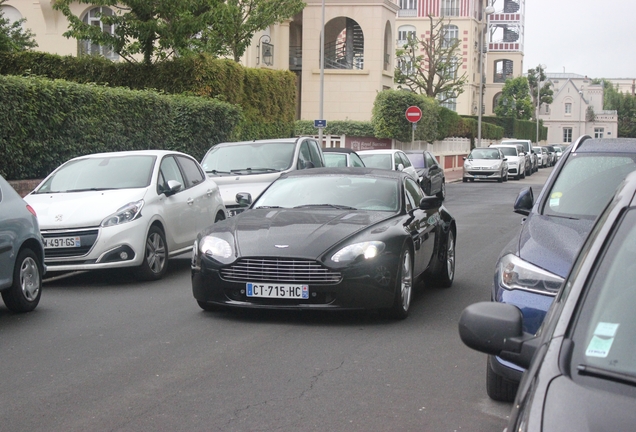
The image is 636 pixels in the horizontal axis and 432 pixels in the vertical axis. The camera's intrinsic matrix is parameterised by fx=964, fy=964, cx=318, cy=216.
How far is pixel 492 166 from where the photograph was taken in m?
44.2

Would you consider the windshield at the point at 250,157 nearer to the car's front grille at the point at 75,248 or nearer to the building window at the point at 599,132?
the car's front grille at the point at 75,248

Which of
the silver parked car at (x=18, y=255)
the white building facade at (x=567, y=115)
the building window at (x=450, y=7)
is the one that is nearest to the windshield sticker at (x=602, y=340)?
the silver parked car at (x=18, y=255)

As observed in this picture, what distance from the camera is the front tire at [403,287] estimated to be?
861 cm

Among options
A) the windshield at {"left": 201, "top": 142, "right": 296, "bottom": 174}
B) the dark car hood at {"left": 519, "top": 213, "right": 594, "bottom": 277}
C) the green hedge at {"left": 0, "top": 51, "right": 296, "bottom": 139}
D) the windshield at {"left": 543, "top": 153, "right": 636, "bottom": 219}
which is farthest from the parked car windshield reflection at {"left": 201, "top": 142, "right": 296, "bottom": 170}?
the dark car hood at {"left": 519, "top": 213, "right": 594, "bottom": 277}

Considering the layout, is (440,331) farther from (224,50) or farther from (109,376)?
(224,50)

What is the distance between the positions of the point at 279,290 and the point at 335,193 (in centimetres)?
200

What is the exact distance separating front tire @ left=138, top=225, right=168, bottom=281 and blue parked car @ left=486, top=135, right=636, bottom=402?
4.84 metres

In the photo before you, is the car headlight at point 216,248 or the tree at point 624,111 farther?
the tree at point 624,111

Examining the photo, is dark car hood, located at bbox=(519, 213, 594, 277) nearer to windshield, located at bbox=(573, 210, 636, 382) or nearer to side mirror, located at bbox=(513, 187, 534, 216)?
side mirror, located at bbox=(513, 187, 534, 216)

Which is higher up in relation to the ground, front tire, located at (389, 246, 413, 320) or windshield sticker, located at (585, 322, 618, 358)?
windshield sticker, located at (585, 322, 618, 358)

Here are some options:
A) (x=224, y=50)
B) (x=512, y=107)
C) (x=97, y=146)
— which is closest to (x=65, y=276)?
(x=97, y=146)

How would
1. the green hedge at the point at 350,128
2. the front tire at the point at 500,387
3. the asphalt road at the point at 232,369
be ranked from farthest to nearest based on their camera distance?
the green hedge at the point at 350,128
the front tire at the point at 500,387
the asphalt road at the point at 232,369

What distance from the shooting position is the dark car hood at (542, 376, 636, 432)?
2447mm

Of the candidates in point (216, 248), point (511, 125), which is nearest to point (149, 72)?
point (216, 248)
